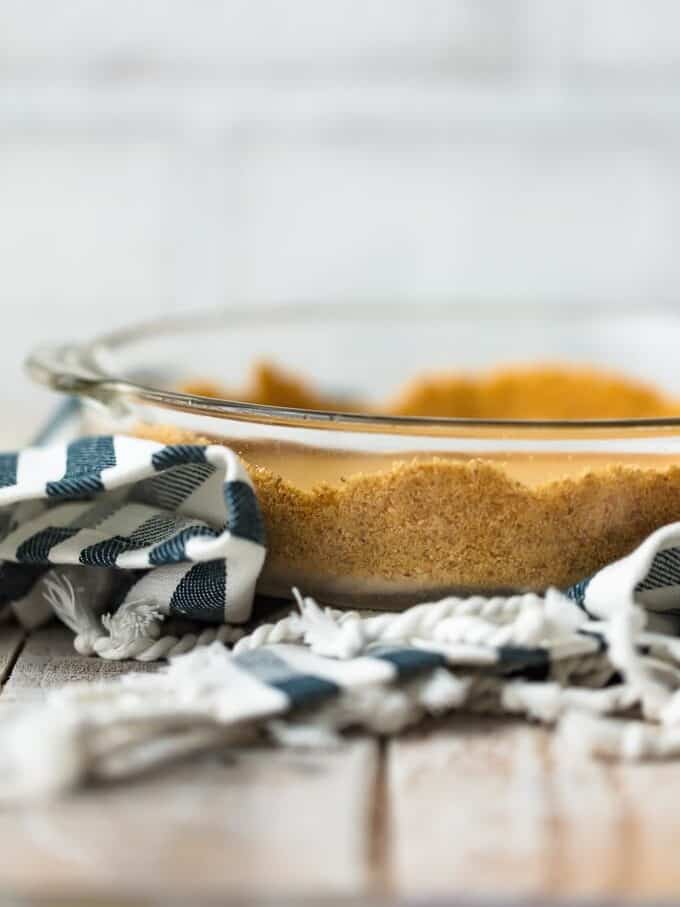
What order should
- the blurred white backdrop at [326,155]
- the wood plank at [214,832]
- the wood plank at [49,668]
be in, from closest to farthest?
the wood plank at [214,832] < the wood plank at [49,668] < the blurred white backdrop at [326,155]

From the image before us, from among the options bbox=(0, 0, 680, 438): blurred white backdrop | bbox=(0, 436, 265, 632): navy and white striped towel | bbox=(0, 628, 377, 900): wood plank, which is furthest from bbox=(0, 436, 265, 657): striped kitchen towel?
bbox=(0, 0, 680, 438): blurred white backdrop

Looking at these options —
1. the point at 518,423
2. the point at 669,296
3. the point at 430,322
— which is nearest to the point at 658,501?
the point at 518,423

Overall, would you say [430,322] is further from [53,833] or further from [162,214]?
[53,833]

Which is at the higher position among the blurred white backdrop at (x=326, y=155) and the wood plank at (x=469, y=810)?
the blurred white backdrop at (x=326, y=155)

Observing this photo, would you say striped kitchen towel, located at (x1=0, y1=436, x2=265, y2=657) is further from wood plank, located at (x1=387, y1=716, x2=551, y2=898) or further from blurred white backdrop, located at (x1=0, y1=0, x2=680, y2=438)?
blurred white backdrop, located at (x1=0, y1=0, x2=680, y2=438)

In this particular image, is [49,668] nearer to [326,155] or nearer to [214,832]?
[214,832]

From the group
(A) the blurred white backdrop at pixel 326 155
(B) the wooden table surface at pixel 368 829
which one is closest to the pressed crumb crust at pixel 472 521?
(B) the wooden table surface at pixel 368 829

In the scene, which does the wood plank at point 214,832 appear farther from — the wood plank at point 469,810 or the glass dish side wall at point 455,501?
the glass dish side wall at point 455,501

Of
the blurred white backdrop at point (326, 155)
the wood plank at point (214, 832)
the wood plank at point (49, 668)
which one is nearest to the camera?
the wood plank at point (214, 832)
